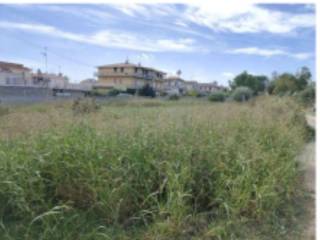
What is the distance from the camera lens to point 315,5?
1593 millimetres

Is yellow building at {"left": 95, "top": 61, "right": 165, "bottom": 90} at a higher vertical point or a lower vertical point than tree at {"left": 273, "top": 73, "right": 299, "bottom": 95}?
higher

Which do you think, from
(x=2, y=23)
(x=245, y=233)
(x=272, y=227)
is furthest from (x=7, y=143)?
(x=272, y=227)

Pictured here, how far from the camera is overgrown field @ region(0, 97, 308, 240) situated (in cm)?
199

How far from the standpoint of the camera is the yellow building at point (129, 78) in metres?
16.5

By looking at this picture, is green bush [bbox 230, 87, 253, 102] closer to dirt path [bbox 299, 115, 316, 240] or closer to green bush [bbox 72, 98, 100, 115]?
dirt path [bbox 299, 115, 316, 240]

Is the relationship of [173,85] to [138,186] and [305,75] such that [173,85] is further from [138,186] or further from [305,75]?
[138,186]

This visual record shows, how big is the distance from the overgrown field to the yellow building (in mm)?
13044

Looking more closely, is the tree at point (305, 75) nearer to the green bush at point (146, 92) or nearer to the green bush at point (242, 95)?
the green bush at point (242, 95)

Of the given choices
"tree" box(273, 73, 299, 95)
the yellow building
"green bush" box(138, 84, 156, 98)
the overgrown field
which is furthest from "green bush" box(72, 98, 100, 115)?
the yellow building

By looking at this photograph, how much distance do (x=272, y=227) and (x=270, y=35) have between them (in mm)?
2026

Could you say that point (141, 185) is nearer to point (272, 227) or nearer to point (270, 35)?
point (272, 227)

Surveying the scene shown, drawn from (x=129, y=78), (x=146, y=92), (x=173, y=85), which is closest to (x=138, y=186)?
(x=146, y=92)

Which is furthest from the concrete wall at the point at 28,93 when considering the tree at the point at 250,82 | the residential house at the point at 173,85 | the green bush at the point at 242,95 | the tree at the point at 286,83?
the residential house at the point at 173,85

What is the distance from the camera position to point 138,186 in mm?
2250
